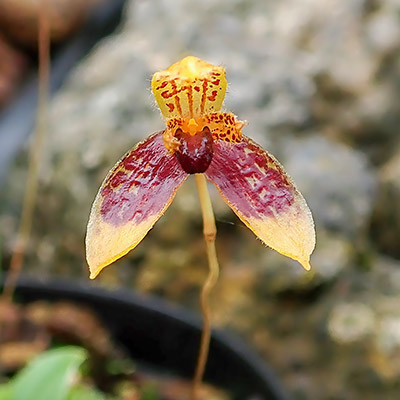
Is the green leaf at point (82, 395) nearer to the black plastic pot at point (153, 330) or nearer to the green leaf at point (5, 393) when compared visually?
the green leaf at point (5, 393)

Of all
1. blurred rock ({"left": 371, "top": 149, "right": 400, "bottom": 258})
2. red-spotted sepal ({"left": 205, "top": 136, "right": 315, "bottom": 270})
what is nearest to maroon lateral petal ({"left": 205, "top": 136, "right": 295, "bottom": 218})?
red-spotted sepal ({"left": 205, "top": 136, "right": 315, "bottom": 270})

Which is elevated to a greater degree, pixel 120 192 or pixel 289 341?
pixel 120 192

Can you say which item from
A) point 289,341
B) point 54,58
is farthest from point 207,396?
point 54,58

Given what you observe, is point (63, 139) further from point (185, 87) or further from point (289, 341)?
point (185, 87)

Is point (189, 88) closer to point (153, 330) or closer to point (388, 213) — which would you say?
point (153, 330)

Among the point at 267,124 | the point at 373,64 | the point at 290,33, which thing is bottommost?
the point at 267,124

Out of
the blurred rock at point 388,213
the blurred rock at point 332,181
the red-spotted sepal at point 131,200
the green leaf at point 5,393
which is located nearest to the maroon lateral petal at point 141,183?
the red-spotted sepal at point 131,200
